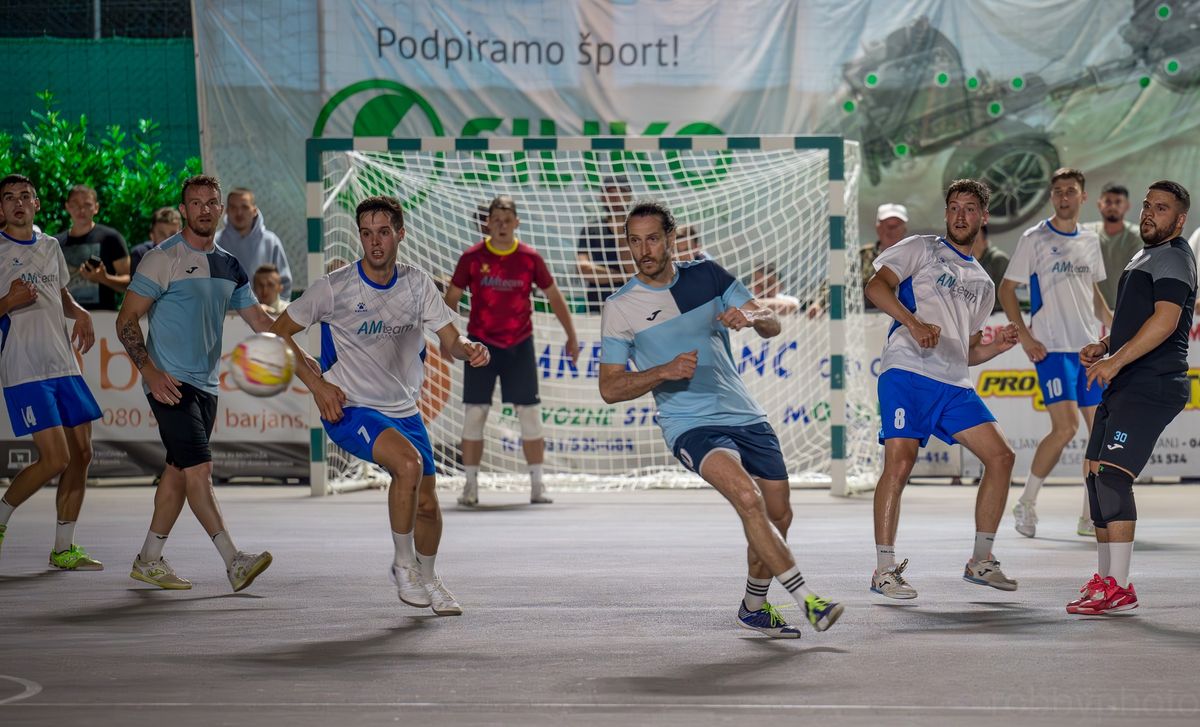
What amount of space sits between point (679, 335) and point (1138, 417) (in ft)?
7.33

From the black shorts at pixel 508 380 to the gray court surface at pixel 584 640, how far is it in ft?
8.56

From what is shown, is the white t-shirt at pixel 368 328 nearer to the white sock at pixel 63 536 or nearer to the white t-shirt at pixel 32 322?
the white t-shirt at pixel 32 322

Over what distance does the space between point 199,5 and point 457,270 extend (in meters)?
8.16

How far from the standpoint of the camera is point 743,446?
677cm

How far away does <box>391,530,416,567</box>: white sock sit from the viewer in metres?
7.36

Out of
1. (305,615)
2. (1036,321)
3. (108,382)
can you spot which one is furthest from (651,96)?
(305,615)

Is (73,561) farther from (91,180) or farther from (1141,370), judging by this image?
(91,180)

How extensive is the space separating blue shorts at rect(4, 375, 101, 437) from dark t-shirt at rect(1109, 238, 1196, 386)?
5.44m

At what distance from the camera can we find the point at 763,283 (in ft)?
50.5

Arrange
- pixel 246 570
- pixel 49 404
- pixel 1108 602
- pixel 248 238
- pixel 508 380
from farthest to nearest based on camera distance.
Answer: pixel 248 238 → pixel 508 380 → pixel 49 404 → pixel 246 570 → pixel 1108 602

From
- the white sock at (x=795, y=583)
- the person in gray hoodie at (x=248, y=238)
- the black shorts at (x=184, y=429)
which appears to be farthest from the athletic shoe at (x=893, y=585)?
the person in gray hoodie at (x=248, y=238)

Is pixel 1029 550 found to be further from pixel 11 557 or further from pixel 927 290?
pixel 11 557

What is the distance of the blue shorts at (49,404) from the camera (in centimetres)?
898

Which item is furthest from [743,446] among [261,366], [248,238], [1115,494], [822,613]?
[248,238]
